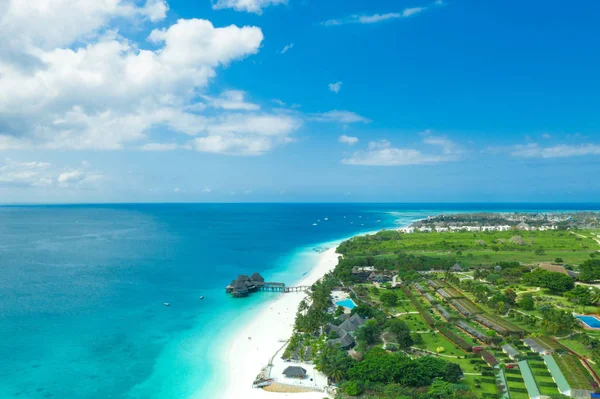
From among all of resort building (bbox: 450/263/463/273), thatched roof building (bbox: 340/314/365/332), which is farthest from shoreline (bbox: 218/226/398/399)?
resort building (bbox: 450/263/463/273)

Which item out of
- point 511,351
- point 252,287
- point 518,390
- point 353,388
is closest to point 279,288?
point 252,287

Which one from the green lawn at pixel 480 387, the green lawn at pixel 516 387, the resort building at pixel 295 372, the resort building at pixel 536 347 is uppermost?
the resort building at pixel 536 347

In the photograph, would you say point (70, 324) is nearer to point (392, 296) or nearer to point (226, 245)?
point (392, 296)

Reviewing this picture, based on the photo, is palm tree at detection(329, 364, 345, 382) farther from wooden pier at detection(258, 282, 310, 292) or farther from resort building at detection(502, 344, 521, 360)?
wooden pier at detection(258, 282, 310, 292)

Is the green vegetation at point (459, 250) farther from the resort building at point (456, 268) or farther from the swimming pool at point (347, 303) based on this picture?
the swimming pool at point (347, 303)

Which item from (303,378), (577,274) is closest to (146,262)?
(303,378)

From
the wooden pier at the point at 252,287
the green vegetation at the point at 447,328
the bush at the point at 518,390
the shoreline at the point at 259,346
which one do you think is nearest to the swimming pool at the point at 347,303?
the green vegetation at the point at 447,328
